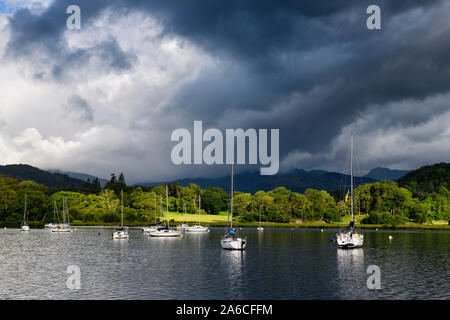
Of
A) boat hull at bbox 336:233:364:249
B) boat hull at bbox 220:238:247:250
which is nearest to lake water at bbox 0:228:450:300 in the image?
boat hull at bbox 220:238:247:250

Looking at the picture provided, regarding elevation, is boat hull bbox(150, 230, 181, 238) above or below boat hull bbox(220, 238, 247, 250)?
below

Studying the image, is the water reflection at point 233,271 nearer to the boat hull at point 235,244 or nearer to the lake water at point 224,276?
the lake water at point 224,276

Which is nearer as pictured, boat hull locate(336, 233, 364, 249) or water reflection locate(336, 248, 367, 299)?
water reflection locate(336, 248, 367, 299)

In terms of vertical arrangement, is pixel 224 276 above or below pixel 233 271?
above

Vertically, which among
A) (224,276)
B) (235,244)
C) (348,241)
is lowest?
(348,241)

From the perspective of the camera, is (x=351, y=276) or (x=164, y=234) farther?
(x=164, y=234)
